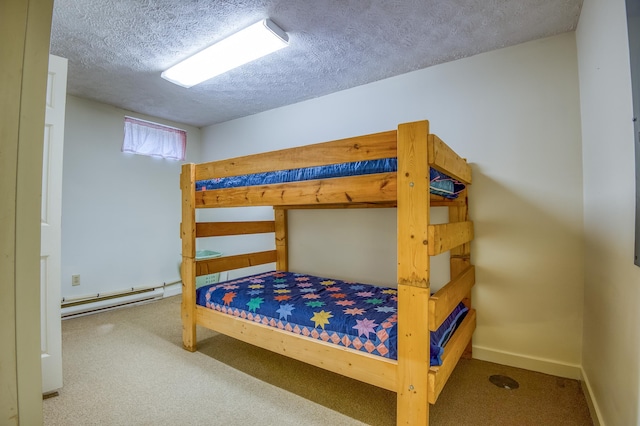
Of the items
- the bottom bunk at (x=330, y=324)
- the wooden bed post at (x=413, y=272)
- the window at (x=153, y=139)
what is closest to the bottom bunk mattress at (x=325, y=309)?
the bottom bunk at (x=330, y=324)

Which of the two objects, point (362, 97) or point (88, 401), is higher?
point (362, 97)

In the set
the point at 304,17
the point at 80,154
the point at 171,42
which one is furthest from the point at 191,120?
the point at 304,17

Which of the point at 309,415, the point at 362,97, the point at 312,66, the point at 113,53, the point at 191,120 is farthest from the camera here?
the point at 191,120

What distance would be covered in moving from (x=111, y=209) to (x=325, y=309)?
2824mm

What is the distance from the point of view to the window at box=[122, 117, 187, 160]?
11.1ft

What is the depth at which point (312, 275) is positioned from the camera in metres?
2.88

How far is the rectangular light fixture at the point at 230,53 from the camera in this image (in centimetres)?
184

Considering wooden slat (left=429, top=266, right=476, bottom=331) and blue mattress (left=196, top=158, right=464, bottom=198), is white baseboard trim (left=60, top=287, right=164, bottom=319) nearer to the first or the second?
blue mattress (left=196, top=158, right=464, bottom=198)

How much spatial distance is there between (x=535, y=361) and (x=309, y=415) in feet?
4.99

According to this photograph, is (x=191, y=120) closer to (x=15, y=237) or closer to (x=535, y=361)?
(x=15, y=237)

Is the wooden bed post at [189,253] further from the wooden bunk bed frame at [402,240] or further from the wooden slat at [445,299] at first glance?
the wooden slat at [445,299]

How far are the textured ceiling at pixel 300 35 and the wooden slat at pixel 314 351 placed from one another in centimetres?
186

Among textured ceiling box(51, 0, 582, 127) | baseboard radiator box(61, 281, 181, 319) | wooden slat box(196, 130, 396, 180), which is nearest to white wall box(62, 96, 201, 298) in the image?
baseboard radiator box(61, 281, 181, 319)

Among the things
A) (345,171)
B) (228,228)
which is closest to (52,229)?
(228,228)
